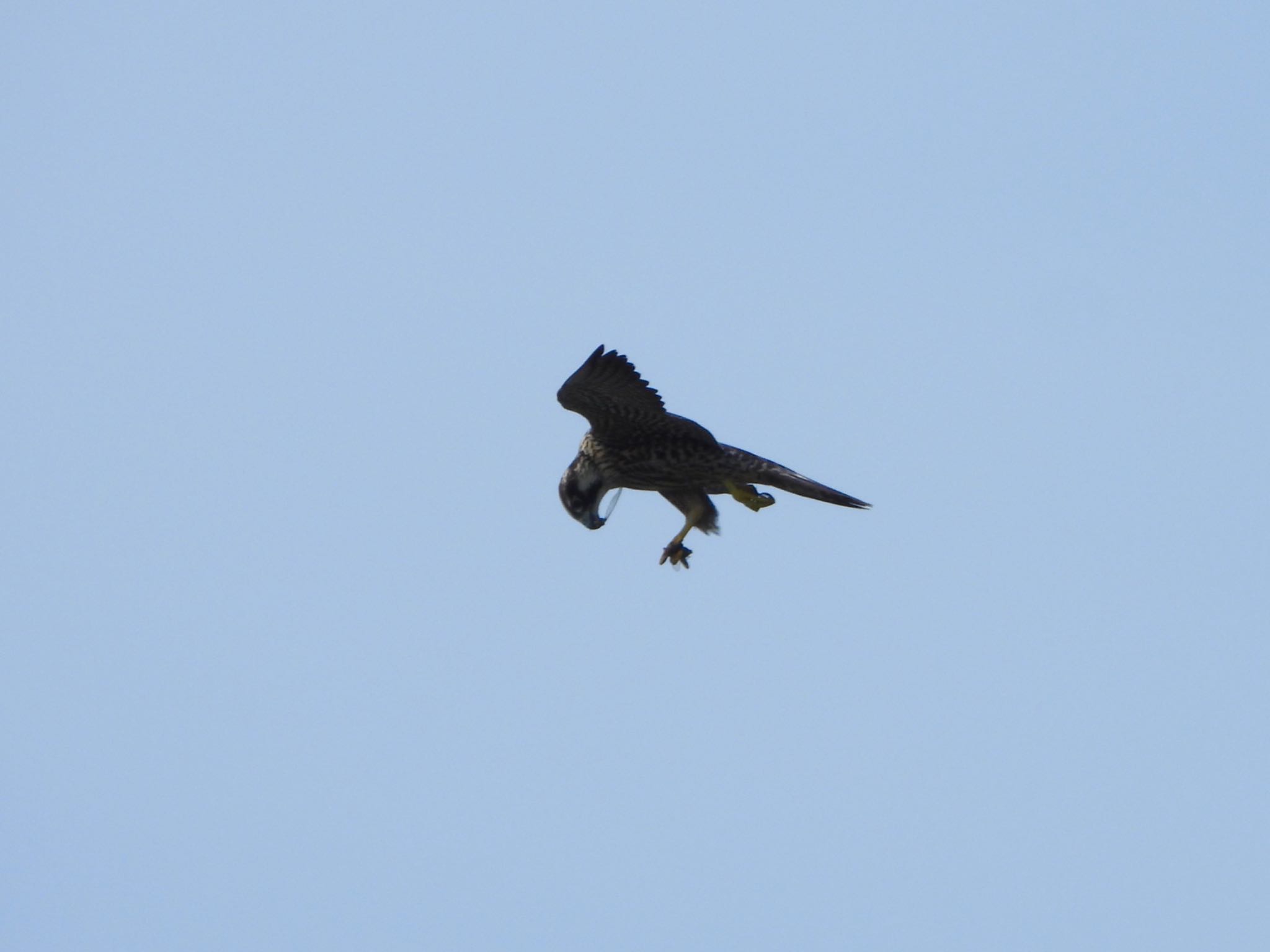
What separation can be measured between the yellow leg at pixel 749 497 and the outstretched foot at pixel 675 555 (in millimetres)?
559

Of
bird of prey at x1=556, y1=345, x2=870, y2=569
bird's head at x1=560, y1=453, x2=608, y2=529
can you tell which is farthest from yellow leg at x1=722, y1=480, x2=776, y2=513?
bird's head at x1=560, y1=453, x2=608, y2=529

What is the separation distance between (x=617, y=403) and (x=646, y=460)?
0.66 m

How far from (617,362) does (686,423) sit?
815 mm

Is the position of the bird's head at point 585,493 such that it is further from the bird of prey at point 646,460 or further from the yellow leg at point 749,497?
the yellow leg at point 749,497

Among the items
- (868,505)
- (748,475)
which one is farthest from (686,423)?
(868,505)

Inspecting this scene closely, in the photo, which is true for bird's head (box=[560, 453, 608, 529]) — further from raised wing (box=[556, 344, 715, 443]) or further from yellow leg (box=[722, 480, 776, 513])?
yellow leg (box=[722, 480, 776, 513])

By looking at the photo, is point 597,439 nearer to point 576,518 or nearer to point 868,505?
point 576,518

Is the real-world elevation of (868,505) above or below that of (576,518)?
above

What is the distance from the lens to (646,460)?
12555 mm

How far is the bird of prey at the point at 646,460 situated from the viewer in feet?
39.0

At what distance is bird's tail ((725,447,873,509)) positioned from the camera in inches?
481

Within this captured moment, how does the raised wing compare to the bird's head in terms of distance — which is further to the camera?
the bird's head

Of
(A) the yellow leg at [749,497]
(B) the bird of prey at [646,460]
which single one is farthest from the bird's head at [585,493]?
(A) the yellow leg at [749,497]

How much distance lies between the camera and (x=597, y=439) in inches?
499
